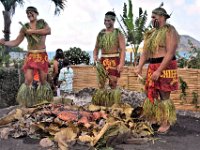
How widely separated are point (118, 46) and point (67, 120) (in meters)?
1.81

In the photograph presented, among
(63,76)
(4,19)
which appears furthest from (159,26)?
(4,19)

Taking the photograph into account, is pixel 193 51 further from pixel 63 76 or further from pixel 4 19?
pixel 4 19

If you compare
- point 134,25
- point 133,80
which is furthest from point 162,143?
point 134,25

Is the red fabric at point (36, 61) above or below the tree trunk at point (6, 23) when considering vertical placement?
below

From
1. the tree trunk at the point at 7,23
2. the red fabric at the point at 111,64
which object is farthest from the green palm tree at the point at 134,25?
the red fabric at the point at 111,64

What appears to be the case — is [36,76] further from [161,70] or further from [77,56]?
[77,56]

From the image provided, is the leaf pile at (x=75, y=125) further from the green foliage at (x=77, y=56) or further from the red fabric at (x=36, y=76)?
the green foliage at (x=77, y=56)

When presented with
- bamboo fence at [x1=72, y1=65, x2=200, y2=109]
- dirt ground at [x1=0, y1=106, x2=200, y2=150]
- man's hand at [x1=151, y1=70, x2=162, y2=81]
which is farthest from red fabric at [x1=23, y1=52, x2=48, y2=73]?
bamboo fence at [x1=72, y1=65, x2=200, y2=109]

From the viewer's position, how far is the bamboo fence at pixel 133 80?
9672mm

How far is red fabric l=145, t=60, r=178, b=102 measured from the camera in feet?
19.8

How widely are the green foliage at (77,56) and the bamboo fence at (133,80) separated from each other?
6176mm

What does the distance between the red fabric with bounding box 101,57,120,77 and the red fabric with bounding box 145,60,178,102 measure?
103cm

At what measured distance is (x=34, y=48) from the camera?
714cm

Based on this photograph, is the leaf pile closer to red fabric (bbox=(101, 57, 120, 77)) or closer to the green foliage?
red fabric (bbox=(101, 57, 120, 77))
